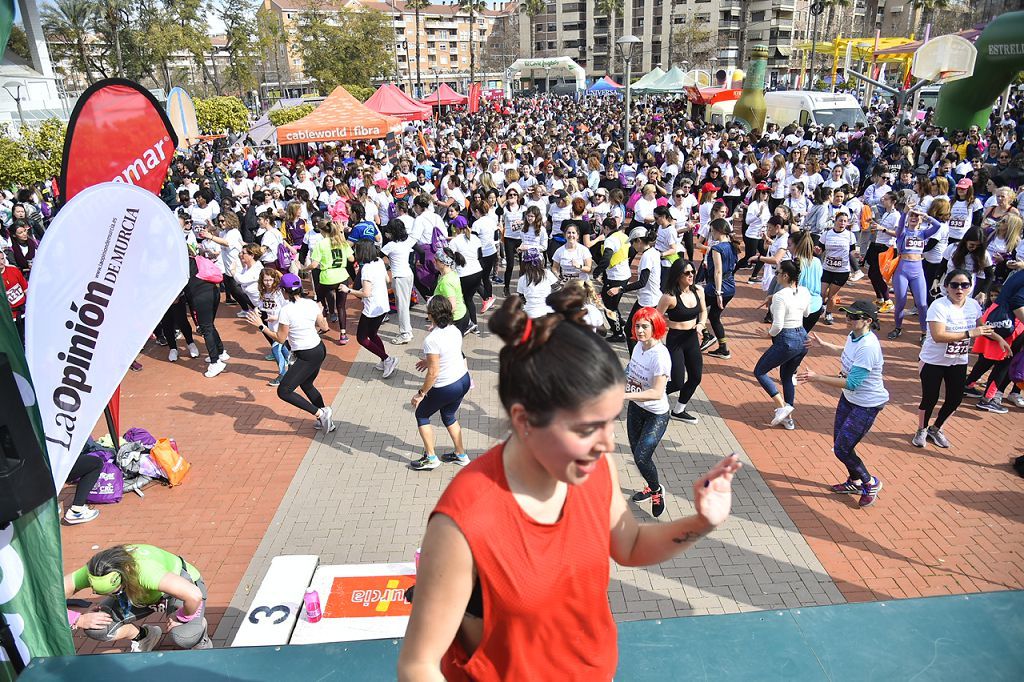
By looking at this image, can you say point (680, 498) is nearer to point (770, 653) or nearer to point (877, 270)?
point (770, 653)

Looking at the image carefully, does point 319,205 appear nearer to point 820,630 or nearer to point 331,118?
point 331,118

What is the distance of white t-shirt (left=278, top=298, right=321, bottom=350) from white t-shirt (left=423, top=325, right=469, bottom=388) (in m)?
1.61

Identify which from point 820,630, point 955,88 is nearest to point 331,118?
point 820,630

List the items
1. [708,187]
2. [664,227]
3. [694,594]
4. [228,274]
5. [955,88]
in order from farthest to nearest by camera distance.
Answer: [955,88]
[708,187]
[228,274]
[664,227]
[694,594]

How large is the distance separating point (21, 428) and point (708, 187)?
1072cm

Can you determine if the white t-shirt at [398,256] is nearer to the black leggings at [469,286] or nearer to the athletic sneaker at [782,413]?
the black leggings at [469,286]

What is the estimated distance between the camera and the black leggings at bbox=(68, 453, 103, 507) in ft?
17.9

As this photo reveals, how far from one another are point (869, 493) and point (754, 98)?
26.6 m

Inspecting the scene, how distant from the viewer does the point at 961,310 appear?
557 cm

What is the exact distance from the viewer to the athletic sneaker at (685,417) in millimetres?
7000

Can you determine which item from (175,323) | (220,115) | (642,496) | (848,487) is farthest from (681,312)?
(220,115)

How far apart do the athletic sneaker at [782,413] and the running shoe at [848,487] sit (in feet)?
3.85

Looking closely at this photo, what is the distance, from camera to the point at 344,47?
4588 cm

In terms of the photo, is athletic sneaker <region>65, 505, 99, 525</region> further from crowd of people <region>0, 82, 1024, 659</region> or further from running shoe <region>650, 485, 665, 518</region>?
running shoe <region>650, 485, 665, 518</region>
